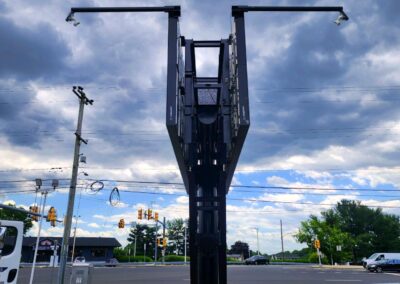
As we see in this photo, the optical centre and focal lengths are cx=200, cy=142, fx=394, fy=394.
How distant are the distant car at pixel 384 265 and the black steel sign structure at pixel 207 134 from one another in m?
35.5

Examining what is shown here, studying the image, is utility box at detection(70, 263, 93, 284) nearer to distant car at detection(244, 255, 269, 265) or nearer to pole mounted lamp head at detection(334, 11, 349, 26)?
pole mounted lamp head at detection(334, 11, 349, 26)

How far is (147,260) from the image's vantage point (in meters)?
76.2

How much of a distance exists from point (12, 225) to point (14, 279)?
111cm

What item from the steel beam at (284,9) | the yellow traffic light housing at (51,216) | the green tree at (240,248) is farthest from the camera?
the green tree at (240,248)

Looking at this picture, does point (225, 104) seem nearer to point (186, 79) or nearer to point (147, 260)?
point (186, 79)

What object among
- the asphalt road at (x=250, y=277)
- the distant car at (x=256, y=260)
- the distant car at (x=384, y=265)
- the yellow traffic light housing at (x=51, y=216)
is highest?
the yellow traffic light housing at (x=51, y=216)

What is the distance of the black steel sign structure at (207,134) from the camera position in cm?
661

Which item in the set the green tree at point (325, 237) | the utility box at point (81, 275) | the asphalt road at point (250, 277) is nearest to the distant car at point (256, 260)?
the green tree at point (325, 237)

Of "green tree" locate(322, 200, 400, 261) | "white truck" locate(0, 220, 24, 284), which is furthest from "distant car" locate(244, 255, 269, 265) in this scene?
"white truck" locate(0, 220, 24, 284)

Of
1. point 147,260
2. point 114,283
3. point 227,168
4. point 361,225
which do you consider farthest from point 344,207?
point 227,168

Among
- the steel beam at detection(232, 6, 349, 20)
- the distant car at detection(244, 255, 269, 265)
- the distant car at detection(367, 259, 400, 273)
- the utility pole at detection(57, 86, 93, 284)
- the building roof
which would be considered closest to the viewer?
the steel beam at detection(232, 6, 349, 20)

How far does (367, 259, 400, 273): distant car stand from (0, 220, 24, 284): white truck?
37050mm

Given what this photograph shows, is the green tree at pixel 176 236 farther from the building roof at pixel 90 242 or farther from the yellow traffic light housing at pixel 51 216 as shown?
the yellow traffic light housing at pixel 51 216

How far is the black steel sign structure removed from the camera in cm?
661
